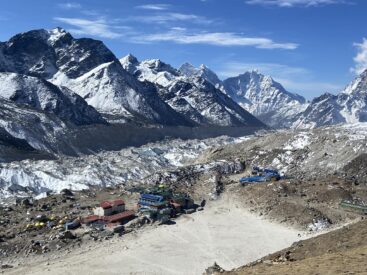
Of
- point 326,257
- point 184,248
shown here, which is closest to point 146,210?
point 184,248

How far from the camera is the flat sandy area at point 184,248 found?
69312 mm

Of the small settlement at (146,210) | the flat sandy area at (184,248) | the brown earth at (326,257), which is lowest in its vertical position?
the flat sandy area at (184,248)

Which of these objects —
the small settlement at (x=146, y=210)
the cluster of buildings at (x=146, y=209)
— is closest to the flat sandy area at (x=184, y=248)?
the small settlement at (x=146, y=210)

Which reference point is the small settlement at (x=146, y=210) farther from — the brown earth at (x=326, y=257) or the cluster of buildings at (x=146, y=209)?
the brown earth at (x=326, y=257)

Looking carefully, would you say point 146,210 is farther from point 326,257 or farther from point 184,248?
point 326,257

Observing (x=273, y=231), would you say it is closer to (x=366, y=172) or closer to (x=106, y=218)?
(x=106, y=218)

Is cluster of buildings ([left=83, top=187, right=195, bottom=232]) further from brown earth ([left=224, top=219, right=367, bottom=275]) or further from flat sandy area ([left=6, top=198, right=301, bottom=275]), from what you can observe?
brown earth ([left=224, top=219, right=367, bottom=275])

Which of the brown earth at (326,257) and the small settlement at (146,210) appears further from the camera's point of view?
the small settlement at (146,210)

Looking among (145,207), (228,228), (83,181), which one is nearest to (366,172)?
(228,228)

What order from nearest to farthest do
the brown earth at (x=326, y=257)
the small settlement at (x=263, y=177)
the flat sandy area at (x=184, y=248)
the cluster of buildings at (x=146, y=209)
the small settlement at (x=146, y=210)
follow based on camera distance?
the brown earth at (x=326, y=257)
the flat sandy area at (x=184, y=248)
the small settlement at (x=146, y=210)
the cluster of buildings at (x=146, y=209)
the small settlement at (x=263, y=177)

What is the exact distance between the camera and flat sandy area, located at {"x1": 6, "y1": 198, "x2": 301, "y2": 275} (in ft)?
227

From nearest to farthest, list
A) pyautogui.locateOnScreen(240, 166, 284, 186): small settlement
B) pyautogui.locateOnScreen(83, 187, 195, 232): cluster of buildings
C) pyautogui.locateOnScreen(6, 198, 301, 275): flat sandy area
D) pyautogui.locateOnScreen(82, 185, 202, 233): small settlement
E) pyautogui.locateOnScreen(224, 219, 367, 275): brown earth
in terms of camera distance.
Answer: pyautogui.locateOnScreen(224, 219, 367, 275): brown earth < pyautogui.locateOnScreen(6, 198, 301, 275): flat sandy area < pyautogui.locateOnScreen(82, 185, 202, 233): small settlement < pyautogui.locateOnScreen(83, 187, 195, 232): cluster of buildings < pyautogui.locateOnScreen(240, 166, 284, 186): small settlement

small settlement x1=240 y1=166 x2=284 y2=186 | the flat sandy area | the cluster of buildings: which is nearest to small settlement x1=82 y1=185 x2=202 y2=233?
the cluster of buildings

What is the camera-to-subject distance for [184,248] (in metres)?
76.9
